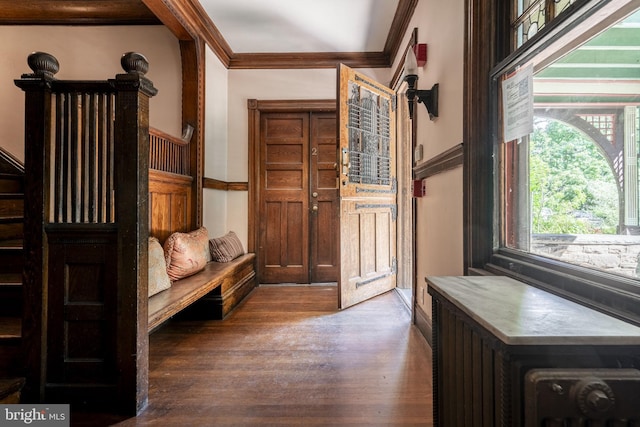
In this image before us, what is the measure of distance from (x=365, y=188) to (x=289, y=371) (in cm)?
185

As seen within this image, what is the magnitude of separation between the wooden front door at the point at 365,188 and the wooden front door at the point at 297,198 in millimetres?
734

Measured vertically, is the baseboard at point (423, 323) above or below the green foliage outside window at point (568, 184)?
below

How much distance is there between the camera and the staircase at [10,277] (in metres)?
1.45

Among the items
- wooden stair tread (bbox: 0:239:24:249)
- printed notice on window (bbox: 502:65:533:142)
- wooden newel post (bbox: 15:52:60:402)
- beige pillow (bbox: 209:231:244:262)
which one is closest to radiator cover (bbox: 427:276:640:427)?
printed notice on window (bbox: 502:65:533:142)

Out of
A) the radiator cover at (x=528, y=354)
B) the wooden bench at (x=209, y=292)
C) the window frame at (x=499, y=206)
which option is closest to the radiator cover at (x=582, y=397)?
the radiator cover at (x=528, y=354)

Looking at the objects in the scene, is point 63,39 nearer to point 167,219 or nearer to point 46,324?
point 167,219

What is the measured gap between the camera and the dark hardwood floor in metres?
1.44

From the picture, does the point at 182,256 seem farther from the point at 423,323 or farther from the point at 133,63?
the point at 423,323

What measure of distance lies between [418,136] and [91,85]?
214 cm

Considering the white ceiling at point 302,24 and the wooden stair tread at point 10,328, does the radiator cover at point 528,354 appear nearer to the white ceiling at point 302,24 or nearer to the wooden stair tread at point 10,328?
the wooden stair tread at point 10,328

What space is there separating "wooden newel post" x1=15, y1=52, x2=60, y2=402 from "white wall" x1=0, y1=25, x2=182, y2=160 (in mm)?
1841

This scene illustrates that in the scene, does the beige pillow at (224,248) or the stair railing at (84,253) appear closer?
the stair railing at (84,253)

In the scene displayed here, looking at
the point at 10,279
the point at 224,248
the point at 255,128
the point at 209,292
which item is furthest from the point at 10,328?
the point at 255,128

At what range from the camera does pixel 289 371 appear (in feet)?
5.92
